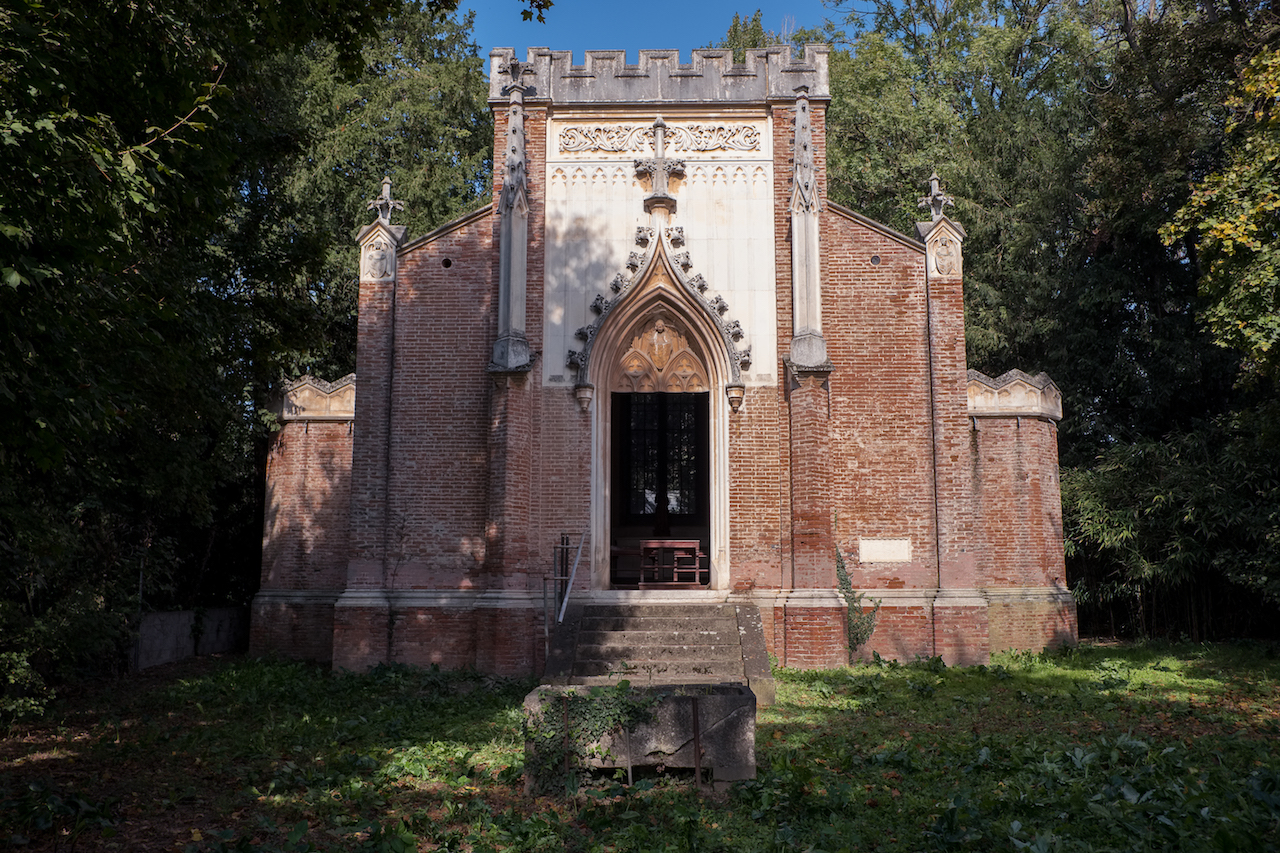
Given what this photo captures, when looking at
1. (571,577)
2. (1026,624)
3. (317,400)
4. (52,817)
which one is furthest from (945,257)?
(52,817)

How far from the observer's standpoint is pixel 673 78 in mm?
14164

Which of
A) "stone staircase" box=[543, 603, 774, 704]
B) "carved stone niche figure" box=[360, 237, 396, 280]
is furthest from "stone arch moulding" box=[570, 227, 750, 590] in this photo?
"carved stone niche figure" box=[360, 237, 396, 280]

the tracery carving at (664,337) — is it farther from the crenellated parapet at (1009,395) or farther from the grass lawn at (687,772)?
the grass lawn at (687,772)

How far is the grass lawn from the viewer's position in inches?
237

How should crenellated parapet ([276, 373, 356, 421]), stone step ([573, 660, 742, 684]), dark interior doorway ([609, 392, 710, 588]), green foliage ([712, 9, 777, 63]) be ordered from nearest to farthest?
→ stone step ([573, 660, 742, 684])
crenellated parapet ([276, 373, 356, 421])
dark interior doorway ([609, 392, 710, 588])
green foliage ([712, 9, 777, 63])

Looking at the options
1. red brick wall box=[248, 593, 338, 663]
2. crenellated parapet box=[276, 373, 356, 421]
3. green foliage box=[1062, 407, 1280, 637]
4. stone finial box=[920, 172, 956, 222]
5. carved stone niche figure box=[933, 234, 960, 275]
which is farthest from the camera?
green foliage box=[1062, 407, 1280, 637]

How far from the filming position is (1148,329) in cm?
1989

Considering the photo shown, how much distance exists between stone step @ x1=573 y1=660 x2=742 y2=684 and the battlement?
321 inches

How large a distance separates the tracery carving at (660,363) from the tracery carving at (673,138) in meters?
2.63

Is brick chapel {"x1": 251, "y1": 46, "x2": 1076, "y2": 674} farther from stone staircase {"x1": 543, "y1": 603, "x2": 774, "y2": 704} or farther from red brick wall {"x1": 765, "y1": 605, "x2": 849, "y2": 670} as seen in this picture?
stone staircase {"x1": 543, "y1": 603, "x2": 774, "y2": 704}

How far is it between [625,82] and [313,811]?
11.0 m

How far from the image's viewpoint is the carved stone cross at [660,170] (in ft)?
45.5

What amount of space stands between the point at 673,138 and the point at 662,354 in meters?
3.26

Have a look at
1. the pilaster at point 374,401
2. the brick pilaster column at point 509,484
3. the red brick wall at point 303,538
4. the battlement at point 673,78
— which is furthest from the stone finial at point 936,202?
the red brick wall at point 303,538
